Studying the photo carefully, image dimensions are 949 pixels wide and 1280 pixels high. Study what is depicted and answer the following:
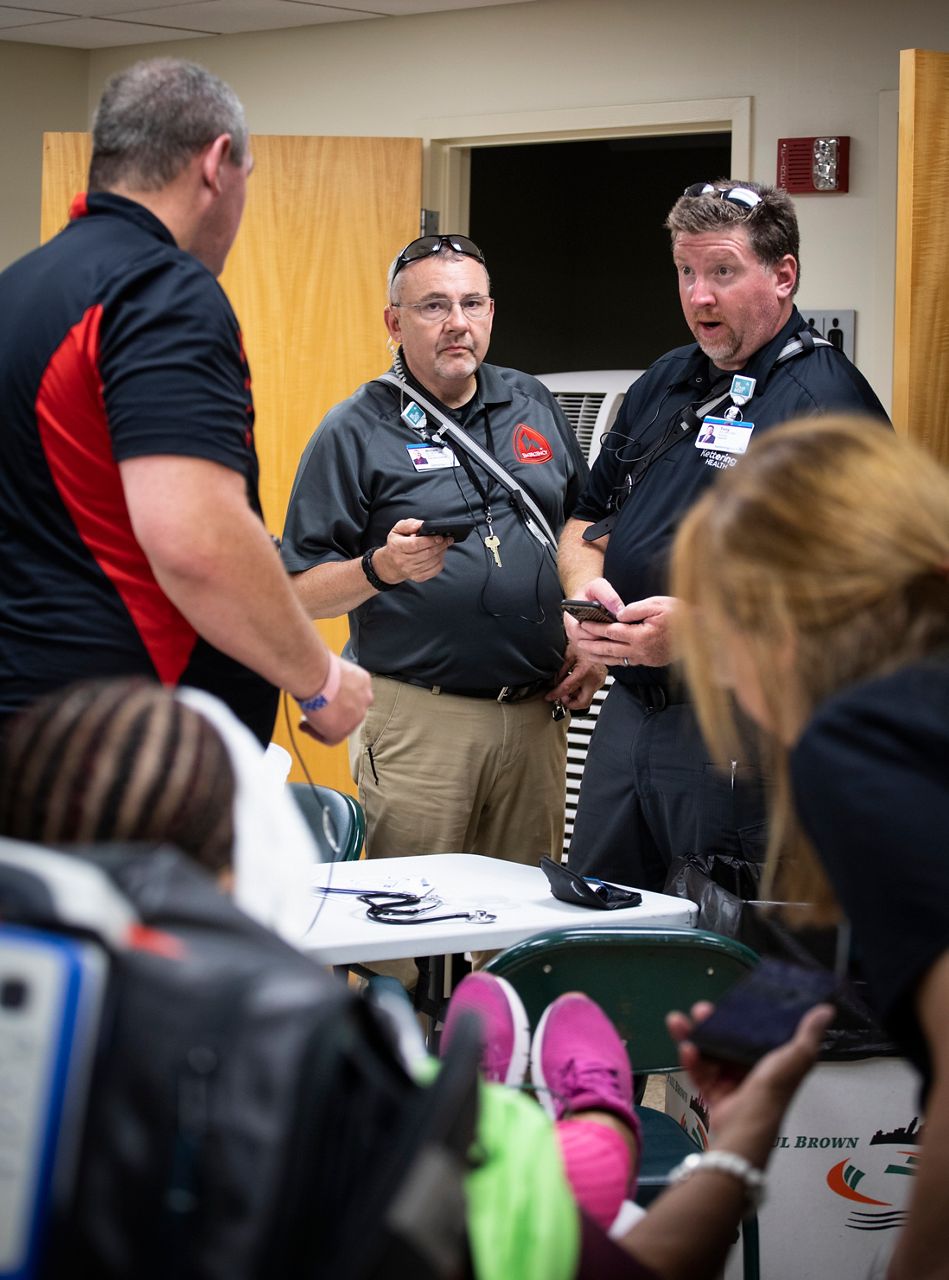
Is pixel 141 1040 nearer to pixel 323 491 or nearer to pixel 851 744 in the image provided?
pixel 851 744

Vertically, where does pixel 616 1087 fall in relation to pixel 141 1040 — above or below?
below

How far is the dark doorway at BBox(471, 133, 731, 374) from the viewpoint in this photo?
8508mm

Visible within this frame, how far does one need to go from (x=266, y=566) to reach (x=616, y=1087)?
0.80 m

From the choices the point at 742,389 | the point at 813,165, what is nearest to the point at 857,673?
the point at 742,389

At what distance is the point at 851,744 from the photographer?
1.14m

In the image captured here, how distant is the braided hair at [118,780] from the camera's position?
1014mm

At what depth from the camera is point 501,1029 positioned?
1.85 metres

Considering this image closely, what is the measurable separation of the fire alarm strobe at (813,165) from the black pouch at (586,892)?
2.79 metres

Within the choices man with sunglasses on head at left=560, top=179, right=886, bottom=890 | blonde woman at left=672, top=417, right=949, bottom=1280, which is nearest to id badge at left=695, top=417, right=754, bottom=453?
man with sunglasses on head at left=560, top=179, right=886, bottom=890

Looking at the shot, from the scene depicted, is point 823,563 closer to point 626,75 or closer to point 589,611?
point 589,611

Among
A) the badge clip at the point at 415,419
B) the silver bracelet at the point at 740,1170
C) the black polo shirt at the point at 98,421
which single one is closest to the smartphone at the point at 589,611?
the badge clip at the point at 415,419

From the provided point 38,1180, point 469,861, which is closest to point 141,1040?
point 38,1180

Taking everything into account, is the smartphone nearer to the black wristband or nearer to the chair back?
the black wristband

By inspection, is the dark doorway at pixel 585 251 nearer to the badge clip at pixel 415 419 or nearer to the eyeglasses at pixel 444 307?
the eyeglasses at pixel 444 307
